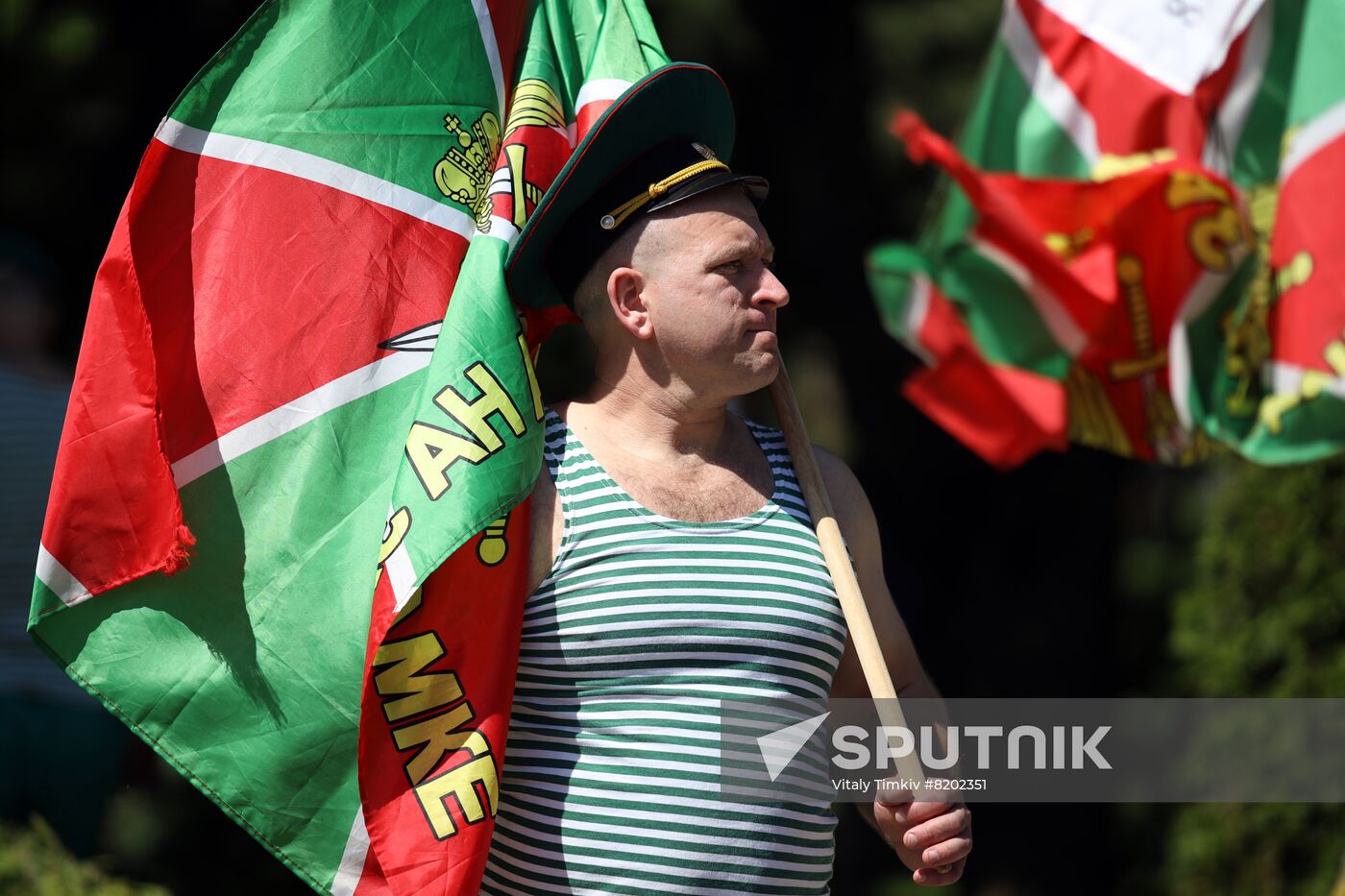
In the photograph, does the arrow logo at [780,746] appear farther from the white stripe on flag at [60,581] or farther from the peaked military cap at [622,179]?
the white stripe on flag at [60,581]

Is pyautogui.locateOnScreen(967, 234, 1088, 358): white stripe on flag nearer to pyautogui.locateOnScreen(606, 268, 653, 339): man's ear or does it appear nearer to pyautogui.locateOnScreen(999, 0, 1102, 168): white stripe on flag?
pyautogui.locateOnScreen(999, 0, 1102, 168): white stripe on flag

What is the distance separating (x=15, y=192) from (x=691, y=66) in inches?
151

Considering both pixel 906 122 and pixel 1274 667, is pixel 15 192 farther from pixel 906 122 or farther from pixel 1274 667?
pixel 1274 667

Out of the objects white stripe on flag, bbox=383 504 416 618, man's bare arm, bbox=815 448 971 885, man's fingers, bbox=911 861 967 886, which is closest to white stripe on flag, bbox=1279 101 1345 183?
man's bare arm, bbox=815 448 971 885

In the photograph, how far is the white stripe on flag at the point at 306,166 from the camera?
2.53 meters

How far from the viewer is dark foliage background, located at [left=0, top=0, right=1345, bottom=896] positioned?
5.39 m

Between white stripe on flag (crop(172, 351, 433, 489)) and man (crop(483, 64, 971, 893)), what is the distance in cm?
24

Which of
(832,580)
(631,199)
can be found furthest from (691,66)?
(832,580)

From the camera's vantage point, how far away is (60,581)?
2414mm

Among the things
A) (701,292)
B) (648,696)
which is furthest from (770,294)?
(648,696)

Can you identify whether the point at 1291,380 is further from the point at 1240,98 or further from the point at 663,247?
the point at 663,247

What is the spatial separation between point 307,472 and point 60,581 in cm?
41

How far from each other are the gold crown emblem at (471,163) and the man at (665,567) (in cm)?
21

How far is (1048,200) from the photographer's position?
4.02 meters
